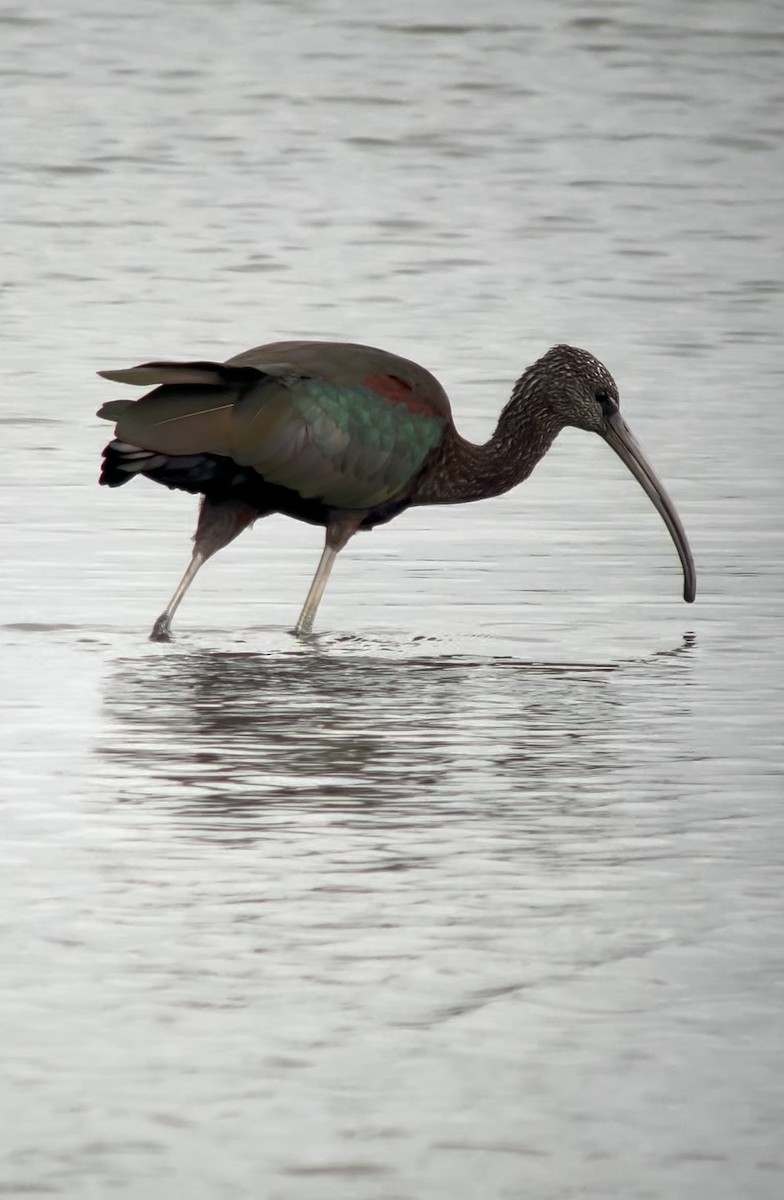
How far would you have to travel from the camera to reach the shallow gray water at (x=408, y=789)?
4.52m

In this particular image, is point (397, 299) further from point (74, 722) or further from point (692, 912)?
point (692, 912)

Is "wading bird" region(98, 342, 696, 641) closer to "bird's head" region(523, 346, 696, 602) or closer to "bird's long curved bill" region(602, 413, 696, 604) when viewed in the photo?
"bird's long curved bill" region(602, 413, 696, 604)

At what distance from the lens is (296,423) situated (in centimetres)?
1056

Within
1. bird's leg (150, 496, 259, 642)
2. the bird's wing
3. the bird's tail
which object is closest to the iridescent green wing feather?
the bird's wing

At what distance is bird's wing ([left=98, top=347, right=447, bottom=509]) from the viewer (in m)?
10.2

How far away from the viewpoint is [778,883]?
6.10 metres

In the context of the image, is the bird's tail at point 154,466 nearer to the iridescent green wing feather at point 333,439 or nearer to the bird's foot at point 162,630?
the iridescent green wing feather at point 333,439

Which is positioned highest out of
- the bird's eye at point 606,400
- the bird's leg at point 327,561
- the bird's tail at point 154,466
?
the bird's eye at point 606,400

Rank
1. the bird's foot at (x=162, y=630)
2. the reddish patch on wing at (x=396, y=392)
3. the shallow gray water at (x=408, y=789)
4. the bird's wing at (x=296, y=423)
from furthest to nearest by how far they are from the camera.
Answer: the reddish patch on wing at (x=396, y=392)
the bird's wing at (x=296, y=423)
the bird's foot at (x=162, y=630)
the shallow gray water at (x=408, y=789)

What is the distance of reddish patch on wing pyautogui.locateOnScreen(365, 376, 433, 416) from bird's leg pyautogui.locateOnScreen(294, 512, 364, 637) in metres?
0.43

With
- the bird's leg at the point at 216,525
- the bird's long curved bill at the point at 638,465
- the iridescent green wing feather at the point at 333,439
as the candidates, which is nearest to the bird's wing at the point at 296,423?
the iridescent green wing feather at the point at 333,439

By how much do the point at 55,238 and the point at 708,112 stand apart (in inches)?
342

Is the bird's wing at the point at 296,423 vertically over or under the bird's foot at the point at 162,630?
over

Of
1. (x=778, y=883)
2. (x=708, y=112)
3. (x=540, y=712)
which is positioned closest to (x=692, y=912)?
(x=778, y=883)
